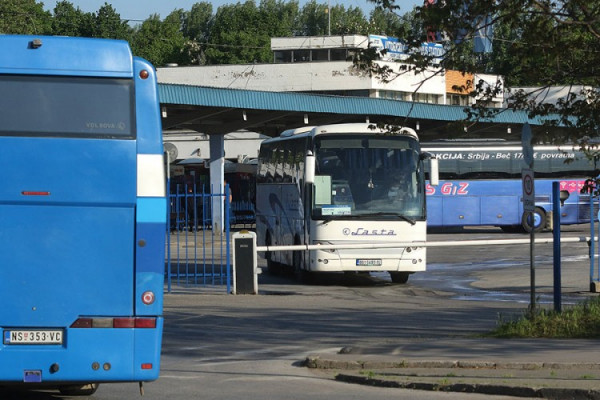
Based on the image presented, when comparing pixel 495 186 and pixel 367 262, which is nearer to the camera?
pixel 367 262

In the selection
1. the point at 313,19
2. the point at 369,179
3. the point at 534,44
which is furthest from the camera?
the point at 313,19

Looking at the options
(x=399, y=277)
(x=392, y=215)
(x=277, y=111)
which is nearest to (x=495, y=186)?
(x=277, y=111)

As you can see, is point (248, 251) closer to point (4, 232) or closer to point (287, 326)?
point (287, 326)

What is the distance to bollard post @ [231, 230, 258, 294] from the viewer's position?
2294cm

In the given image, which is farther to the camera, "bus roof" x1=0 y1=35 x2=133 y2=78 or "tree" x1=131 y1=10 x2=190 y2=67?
"tree" x1=131 y1=10 x2=190 y2=67

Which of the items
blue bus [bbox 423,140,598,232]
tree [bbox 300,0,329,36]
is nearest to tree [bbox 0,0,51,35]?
blue bus [bbox 423,140,598,232]

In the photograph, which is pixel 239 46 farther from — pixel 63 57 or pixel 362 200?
pixel 63 57

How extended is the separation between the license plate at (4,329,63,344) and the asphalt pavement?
3766 millimetres

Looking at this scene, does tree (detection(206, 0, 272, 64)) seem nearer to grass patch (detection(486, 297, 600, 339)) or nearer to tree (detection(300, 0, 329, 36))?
tree (detection(300, 0, 329, 36))

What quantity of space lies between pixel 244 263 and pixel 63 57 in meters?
13.6

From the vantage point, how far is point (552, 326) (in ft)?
51.1

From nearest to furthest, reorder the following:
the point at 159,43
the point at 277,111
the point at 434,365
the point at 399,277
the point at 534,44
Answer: the point at 434,365 → the point at 534,44 → the point at 399,277 → the point at 277,111 → the point at 159,43

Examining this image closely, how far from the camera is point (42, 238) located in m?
9.73

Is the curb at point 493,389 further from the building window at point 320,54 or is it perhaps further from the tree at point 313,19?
the tree at point 313,19
